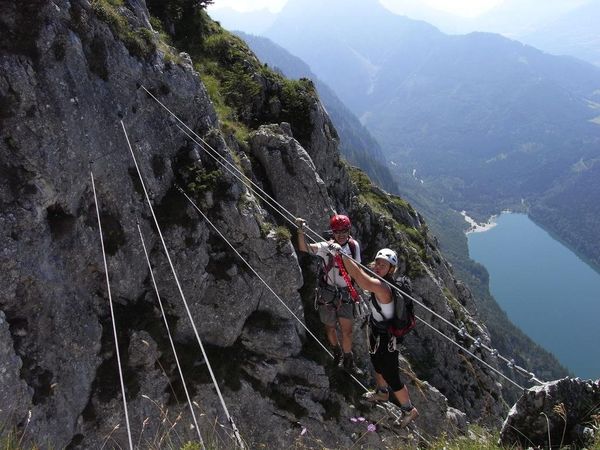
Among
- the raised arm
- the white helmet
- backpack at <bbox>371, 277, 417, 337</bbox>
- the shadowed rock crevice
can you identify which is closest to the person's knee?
backpack at <bbox>371, 277, 417, 337</bbox>

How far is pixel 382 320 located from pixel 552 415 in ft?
10.7

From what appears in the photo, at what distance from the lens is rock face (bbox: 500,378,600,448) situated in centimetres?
684

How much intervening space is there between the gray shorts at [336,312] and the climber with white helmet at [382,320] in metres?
2.11

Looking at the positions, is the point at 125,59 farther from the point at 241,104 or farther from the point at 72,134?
the point at 241,104

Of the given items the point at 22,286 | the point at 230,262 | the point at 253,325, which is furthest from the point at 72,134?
the point at 253,325

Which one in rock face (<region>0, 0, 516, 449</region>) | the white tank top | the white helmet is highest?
the white helmet

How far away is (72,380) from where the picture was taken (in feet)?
39.6

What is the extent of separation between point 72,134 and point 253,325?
26.5ft

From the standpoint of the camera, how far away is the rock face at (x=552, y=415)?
22.4ft

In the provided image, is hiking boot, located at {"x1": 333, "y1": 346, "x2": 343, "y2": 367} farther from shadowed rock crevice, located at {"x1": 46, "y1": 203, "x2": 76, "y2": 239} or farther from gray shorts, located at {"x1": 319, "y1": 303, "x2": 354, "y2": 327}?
shadowed rock crevice, located at {"x1": 46, "y1": 203, "x2": 76, "y2": 239}

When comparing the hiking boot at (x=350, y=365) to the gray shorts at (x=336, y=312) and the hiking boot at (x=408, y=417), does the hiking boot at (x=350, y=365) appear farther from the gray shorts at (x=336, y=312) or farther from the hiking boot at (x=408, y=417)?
the hiking boot at (x=408, y=417)

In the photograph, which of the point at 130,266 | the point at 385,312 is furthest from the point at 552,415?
the point at 130,266

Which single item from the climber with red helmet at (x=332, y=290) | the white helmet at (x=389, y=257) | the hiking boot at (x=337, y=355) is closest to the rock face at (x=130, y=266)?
the hiking boot at (x=337, y=355)

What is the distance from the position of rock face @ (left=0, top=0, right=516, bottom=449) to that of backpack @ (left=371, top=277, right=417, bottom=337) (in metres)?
2.25
